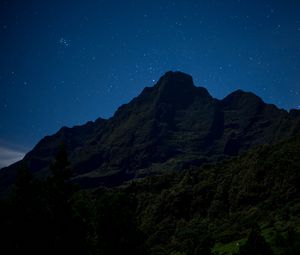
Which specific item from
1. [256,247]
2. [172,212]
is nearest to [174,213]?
[172,212]

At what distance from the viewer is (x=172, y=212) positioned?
436ft

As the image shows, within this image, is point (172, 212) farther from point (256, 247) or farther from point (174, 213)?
point (256, 247)

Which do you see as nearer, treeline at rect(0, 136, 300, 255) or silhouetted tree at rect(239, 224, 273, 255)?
treeline at rect(0, 136, 300, 255)

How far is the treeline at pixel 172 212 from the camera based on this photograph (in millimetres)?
37062

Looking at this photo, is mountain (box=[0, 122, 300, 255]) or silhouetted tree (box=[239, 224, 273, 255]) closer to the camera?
mountain (box=[0, 122, 300, 255])

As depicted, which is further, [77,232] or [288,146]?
[288,146]

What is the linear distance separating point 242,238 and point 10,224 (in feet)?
187

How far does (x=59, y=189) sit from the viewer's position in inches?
1594

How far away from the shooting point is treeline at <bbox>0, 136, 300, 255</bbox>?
3706cm

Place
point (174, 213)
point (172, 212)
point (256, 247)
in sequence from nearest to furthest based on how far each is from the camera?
point (256, 247)
point (174, 213)
point (172, 212)

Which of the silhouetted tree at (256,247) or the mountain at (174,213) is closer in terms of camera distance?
the mountain at (174,213)

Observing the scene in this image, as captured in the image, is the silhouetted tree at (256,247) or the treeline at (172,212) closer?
the treeline at (172,212)

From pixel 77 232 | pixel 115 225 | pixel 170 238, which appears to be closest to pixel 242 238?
pixel 170 238

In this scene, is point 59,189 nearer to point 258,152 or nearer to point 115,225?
point 115,225
